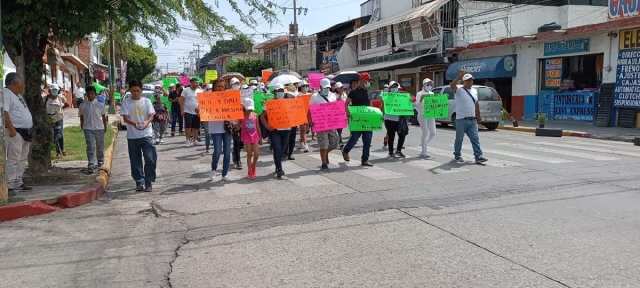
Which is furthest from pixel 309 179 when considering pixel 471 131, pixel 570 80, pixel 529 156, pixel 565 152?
pixel 570 80

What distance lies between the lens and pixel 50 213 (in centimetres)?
720

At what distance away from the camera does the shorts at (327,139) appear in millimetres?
10031

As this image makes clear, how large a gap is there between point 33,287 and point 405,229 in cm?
A: 356

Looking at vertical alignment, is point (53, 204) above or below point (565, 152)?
below

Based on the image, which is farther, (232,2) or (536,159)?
(536,159)

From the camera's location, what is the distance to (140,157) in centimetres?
851

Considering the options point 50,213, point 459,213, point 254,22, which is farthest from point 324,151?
point 50,213

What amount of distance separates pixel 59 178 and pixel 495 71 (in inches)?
825

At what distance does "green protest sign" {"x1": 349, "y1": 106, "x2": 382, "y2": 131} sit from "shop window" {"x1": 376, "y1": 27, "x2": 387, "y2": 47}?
28.3 m

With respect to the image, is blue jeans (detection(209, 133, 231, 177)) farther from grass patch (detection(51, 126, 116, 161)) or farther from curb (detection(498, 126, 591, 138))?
curb (detection(498, 126, 591, 138))

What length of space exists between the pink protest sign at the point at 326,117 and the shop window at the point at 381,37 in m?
28.6

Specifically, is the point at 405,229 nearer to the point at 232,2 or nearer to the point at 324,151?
the point at 324,151

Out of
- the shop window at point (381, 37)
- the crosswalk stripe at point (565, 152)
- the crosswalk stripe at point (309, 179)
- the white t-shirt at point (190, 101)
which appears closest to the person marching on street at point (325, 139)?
the crosswalk stripe at point (309, 179)

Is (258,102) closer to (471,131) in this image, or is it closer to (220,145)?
(220,145)
